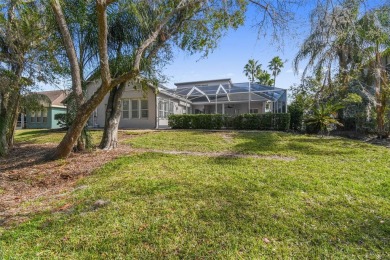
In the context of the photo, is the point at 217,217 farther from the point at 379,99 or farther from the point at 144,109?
the point at 144,109

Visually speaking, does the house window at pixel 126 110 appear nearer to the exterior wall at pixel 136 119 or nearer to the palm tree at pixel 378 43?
the exterior wall at pixel 136 119

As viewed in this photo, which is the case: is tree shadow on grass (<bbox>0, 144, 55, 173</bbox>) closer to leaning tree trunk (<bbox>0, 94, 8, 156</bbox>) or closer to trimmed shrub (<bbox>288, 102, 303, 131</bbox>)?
leaning tree trunk (<bbox>0, 94, 8, 156</bbox>)

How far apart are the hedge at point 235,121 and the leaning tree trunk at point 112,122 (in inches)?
336

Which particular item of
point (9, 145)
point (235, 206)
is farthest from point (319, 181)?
point (9, 145)

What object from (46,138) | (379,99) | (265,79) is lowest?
(46,138)

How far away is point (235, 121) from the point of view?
54.2 ft

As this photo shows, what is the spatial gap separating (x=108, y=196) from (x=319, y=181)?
4.35m

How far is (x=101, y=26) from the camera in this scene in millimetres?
5855

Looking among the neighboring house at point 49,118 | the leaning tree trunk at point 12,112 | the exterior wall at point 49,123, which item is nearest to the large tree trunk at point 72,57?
the leaning tree trunk at point 12,112

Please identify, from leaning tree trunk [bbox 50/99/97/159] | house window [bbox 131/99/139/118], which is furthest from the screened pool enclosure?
leaning tree trunk [bbox 50/99/97/159]

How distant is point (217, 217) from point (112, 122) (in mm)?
6847

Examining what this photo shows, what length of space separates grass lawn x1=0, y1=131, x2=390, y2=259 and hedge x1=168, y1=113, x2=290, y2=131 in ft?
30.8

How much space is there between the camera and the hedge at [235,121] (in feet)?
50.6

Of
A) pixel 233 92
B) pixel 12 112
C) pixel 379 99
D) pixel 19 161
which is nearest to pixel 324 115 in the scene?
pixel 379 99
